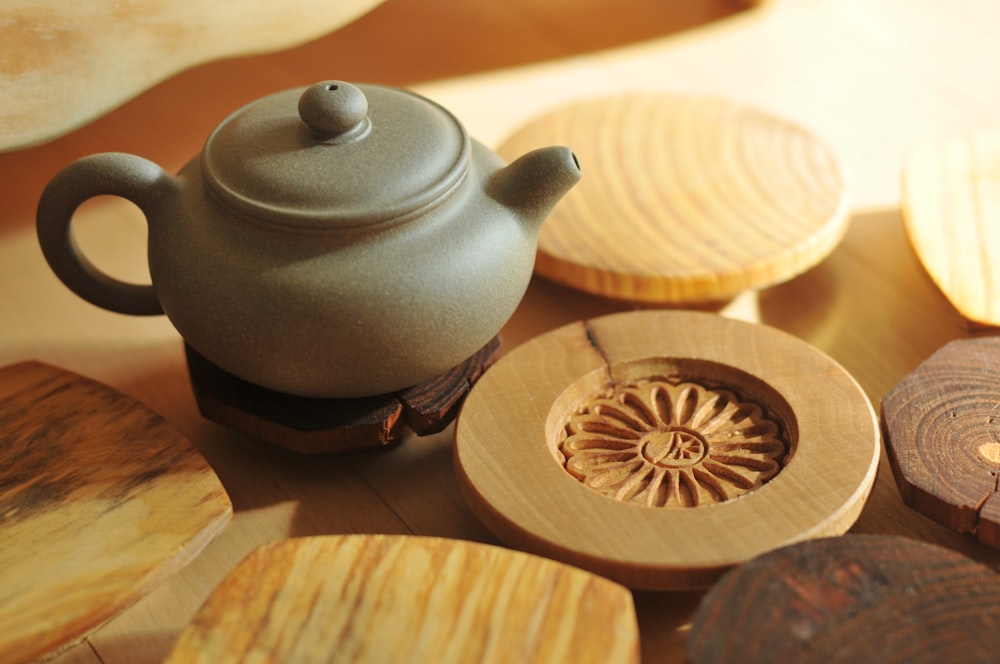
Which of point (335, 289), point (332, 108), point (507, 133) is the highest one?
point (332, 108)

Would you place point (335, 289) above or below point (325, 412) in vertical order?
above

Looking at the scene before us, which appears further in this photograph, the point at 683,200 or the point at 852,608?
the point at 683,200

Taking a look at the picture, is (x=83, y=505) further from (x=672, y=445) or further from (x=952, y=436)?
(x=952, y=436)

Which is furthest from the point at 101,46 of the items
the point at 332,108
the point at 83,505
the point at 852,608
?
the point at 852,608

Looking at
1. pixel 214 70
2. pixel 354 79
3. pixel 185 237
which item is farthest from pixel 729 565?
pixel 214 70

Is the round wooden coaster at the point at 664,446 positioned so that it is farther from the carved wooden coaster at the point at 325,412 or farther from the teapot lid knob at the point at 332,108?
the teapot lid knob at the point at 332,108

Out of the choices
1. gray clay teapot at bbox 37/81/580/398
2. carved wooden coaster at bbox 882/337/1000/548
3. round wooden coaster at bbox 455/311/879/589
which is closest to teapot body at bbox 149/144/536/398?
gray clay teapot at bbox 37/81/580/398
